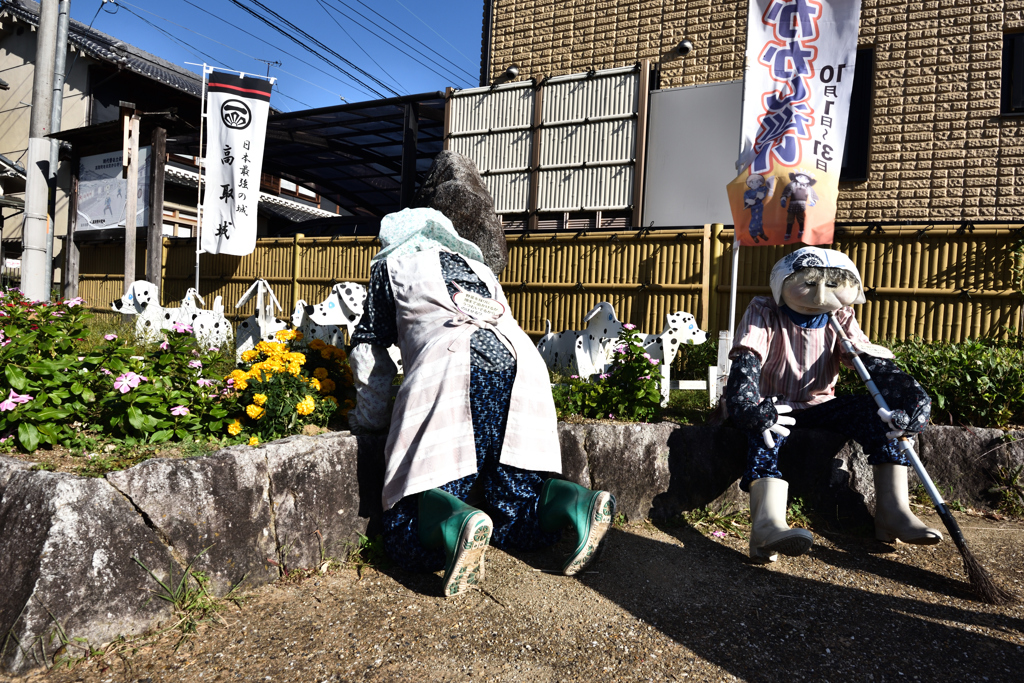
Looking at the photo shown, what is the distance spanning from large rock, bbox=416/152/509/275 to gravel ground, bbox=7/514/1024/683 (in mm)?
1542

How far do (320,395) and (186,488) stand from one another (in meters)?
1.14

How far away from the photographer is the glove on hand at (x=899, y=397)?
2.78m

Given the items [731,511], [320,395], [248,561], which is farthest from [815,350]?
[248,561]

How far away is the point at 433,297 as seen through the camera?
266 cm

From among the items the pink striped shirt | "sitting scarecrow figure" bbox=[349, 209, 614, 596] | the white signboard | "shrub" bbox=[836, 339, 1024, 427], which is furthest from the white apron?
the white signboard

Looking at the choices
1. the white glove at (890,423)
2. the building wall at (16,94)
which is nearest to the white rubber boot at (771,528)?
the white glove at (890,423)

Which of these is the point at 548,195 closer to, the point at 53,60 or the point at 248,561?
the point at 53,60

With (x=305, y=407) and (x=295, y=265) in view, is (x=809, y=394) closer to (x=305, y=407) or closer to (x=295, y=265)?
(x=305, y=407)

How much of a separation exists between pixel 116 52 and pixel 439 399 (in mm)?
14504

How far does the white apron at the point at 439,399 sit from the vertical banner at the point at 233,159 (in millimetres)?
7425

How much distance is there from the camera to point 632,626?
7.52 ft

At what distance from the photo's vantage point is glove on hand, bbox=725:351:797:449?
2861 millimetres

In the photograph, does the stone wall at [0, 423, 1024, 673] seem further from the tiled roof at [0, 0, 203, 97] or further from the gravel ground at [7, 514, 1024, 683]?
the tiled roof at [0, 0, 203, 97]

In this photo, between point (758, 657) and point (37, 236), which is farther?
point (37, 236)
